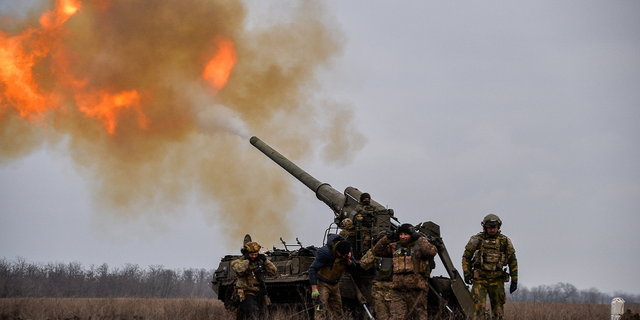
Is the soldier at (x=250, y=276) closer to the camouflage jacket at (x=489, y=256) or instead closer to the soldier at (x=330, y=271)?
the soldier at (x=330, y=271)

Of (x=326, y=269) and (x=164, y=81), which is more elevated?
(x=164, y=81)

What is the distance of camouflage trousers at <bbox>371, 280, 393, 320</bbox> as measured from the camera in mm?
10016

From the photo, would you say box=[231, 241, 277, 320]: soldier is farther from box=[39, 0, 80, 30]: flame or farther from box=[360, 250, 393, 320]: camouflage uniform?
box=[39, 0, 80, 30]: flame

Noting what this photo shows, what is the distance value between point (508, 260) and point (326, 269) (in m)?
3.06

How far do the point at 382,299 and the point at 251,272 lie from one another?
236 centimetres

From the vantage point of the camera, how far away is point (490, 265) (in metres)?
9.43

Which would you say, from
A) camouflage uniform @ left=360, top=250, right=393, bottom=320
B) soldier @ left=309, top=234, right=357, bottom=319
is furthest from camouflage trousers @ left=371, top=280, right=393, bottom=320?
soldier @ left=309, top=234, right=357, bottom=319

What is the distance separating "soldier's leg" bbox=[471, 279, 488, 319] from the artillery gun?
96 cm

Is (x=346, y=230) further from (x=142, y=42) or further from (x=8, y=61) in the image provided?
(x=8, y=61)

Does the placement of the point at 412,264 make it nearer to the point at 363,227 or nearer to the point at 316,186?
the point at 363,227

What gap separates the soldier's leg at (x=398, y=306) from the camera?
8.62 metres

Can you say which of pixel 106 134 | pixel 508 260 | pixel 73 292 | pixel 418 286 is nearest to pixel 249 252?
pixel 418 286

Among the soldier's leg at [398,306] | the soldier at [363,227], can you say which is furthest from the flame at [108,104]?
the soldier's leg at [398,306]

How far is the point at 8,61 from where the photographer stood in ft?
52.3
